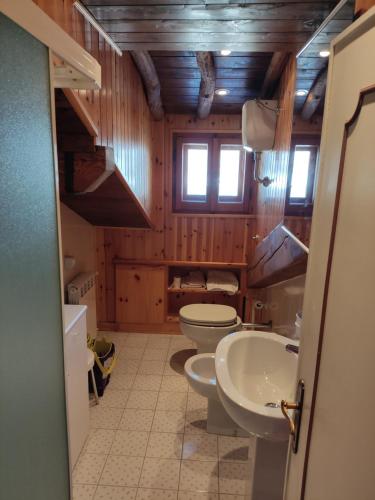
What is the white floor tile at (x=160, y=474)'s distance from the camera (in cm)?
174

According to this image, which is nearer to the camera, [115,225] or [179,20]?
[179,20]

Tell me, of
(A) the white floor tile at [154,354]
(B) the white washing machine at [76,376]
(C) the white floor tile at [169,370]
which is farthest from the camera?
(A) the white floor tile at [154,354]

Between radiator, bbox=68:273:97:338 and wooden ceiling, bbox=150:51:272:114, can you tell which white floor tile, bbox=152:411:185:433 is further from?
wooden ceiling, bbox=150:51:272:114

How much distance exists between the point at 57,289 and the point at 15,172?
0.34m

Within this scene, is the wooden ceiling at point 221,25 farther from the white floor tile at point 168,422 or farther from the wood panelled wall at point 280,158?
the white floor tile at point 168,422

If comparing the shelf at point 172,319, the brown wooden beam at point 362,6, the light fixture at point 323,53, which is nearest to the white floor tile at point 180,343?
the shelf at point 172,319

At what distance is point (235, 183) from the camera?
11.1ft

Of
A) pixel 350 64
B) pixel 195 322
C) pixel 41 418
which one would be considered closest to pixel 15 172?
pixel 41 418

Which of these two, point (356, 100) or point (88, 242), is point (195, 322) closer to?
point (88, 242)

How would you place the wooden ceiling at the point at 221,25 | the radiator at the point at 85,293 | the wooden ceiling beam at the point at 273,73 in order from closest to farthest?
the wooden ceiling at the point at 221,25
the wooden ceiling beam at the point at 273,73
the radiator at the point at 85,293

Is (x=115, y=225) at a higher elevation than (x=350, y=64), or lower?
lower

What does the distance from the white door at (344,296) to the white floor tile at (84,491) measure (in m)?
1.27

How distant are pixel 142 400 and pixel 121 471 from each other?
0.62 meters

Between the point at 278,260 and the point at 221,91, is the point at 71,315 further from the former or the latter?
the point at 221,91
